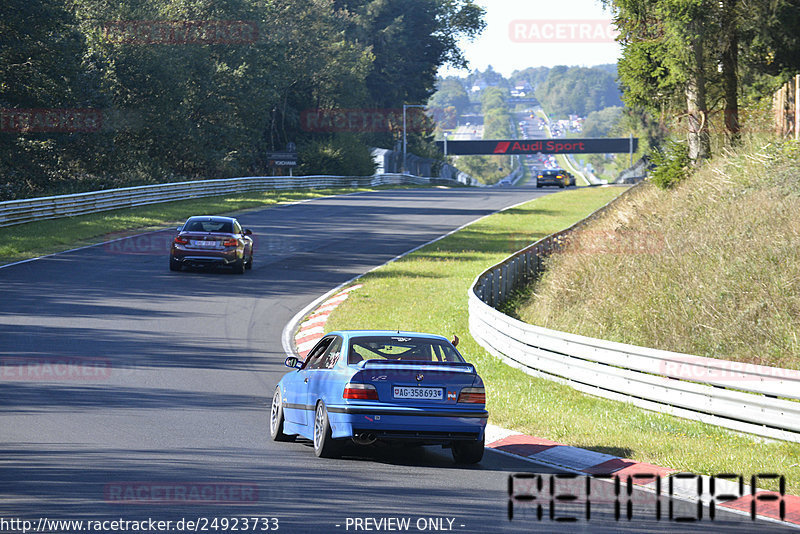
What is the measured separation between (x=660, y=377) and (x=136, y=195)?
117 ft

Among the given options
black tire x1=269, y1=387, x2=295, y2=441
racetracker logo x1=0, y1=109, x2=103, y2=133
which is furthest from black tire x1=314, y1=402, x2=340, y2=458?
racetracker logo x1=0, y1=109, x2=103, y2=133

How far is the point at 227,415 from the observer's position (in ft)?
40.7

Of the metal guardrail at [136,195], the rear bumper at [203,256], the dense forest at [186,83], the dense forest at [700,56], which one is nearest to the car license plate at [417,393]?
the rear bumper at [203,256]

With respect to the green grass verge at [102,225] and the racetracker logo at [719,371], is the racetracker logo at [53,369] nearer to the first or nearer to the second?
the racetracker logo at [719,371]

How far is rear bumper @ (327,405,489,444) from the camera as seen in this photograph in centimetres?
956

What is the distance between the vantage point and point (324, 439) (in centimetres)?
990

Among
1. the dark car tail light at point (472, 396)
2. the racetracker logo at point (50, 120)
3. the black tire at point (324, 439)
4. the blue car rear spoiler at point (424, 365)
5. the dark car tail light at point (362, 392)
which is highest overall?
the racetracker logo at point (50, 120)

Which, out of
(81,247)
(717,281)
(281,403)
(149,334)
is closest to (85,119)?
(81,247)

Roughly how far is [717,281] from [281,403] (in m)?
10.1

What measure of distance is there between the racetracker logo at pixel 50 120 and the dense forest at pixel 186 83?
7cm

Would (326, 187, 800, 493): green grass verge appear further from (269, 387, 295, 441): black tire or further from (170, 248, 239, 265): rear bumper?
(170, 248, 239, 265): rear bumper

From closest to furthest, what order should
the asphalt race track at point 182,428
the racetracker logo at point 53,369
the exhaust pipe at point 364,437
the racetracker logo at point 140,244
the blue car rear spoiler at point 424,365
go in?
the asphalt race track at point 182,428 → the exhaust pipe at point 364,437 → the blue car rear spoiler at point 424,365 → the racetracker logo at point 53,369 → the racetracker logo at point 140,244

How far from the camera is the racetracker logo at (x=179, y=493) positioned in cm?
791

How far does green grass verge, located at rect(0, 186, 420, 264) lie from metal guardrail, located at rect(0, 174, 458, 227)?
31 cm
